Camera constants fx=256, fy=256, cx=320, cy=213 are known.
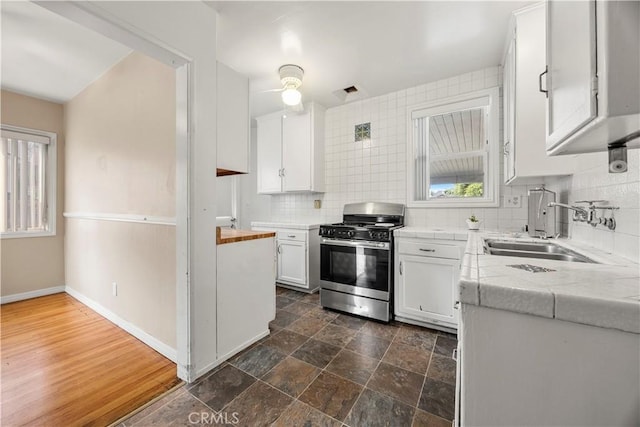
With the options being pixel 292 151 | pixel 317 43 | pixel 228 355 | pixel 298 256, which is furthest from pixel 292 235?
pixel 317 43

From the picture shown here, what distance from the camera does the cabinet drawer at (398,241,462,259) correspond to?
7.15 feet

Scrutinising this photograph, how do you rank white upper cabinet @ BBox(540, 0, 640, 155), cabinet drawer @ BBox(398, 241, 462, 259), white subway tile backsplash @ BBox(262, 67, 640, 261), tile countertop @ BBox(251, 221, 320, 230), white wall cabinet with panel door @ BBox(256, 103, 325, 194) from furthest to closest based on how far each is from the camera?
white wall cabinet with panel door @ BBox(256, 103, 325, 194)
tile countertop @ BBox(251, 221, 320, 230)
cabinet drawer @ BBox(398, 241, 462, 259)
white subway tile backsplash @ BBox(262, 67, 640, 261)
white upper cabinet @ BBox(540, 0, 640, 155)

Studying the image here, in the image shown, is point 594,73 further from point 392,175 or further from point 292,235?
point 292,235

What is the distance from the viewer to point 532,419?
608 millimetres

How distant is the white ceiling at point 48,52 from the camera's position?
1874 millimetres

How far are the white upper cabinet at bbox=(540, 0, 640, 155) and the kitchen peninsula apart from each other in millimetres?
1810

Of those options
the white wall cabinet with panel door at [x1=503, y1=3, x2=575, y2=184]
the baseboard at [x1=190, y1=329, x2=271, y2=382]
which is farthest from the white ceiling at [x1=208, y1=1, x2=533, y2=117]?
the baseboard at [x1=190, y1=329, x2=271, y2=382]

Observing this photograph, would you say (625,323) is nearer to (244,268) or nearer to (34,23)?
(244,268)

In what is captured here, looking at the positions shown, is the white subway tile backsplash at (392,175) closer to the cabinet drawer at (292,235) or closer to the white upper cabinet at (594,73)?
the cabinet drawer at (292,235)

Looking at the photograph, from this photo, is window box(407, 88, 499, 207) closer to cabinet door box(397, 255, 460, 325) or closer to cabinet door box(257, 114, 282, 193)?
cabinet door box(397, 255, 460, 325)

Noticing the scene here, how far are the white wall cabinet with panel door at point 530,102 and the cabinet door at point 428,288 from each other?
0.91m

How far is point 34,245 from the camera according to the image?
318 centimetres

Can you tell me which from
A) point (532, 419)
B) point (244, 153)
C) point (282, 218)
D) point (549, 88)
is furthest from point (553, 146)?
point (282, 218)

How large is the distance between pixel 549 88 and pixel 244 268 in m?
1.96
